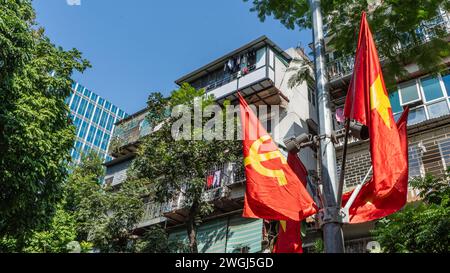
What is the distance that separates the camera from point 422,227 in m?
8.31

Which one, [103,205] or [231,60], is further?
[231,60]

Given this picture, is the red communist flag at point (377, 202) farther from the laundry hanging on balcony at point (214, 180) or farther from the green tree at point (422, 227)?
the laundry hanging on balcony at point (214, 180)

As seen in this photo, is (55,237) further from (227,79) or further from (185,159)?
(227,79)

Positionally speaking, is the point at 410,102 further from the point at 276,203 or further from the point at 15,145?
the point at 15,145

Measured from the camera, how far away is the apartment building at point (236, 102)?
16906 mm

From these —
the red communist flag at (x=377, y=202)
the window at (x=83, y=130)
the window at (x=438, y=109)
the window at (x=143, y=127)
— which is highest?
the window at (x=83, y=130)

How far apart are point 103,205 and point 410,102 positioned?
13649 mm

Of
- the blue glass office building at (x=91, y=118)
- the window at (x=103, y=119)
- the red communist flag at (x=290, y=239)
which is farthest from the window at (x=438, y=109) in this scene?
the window at (x=103, y=119)

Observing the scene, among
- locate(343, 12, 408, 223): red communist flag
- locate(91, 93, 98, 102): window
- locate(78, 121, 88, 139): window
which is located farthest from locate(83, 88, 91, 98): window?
locate(343, 12, 408, 223): red communist flag

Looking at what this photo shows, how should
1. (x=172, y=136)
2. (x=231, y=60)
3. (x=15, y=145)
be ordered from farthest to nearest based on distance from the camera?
1. (x=231, y=60)
2. (x=172, y=136)
3. (x=15, y=145)

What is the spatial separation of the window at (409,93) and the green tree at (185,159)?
6418 mm

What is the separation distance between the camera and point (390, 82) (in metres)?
8.05
